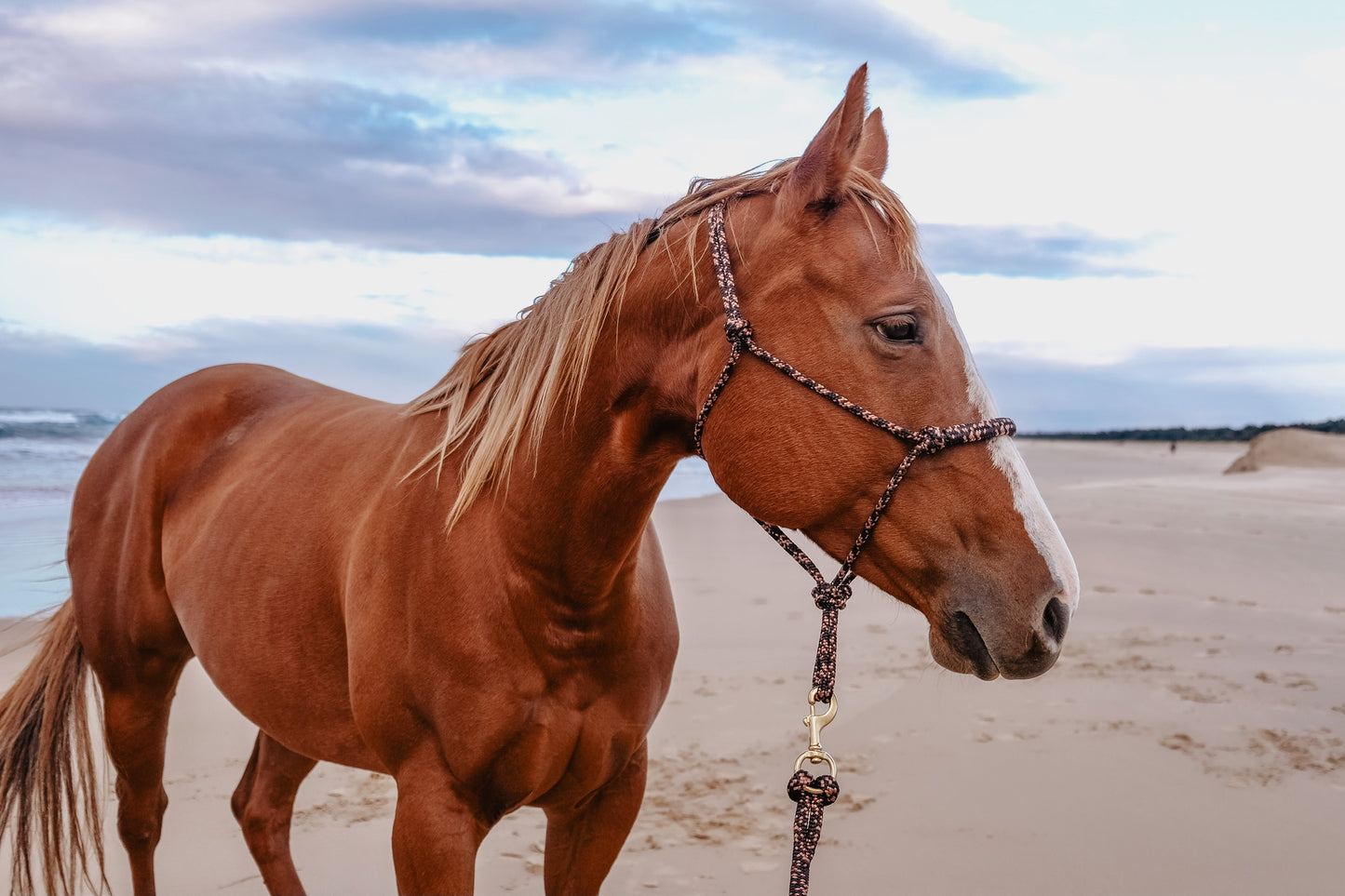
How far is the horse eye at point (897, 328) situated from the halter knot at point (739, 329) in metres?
0.20

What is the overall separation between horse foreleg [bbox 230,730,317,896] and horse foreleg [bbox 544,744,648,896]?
1.13 m

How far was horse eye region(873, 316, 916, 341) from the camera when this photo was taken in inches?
56.1

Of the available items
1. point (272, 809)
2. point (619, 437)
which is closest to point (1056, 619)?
point (619, 437)

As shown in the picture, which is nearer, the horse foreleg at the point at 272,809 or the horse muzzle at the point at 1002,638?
the horse muzzle at the point at 1002,638

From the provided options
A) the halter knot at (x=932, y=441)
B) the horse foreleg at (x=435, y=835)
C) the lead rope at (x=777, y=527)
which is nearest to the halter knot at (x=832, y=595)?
the lead rope at (x=777, y=527)

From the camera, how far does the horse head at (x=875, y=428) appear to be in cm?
136

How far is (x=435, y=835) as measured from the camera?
5.71 ft

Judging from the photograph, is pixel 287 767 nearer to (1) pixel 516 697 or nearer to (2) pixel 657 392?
(1) pixel 516 697

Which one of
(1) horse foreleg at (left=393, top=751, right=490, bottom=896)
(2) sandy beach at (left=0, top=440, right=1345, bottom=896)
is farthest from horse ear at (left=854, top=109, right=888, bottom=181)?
(2) sandy beach at (left=0, top=440, right=1345, bottom=896)

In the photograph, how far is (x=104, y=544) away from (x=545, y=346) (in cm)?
192

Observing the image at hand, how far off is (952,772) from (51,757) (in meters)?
3.25

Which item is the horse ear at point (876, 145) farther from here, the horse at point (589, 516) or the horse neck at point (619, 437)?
the horse neck at point (619, 437)

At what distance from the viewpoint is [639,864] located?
3.11 m

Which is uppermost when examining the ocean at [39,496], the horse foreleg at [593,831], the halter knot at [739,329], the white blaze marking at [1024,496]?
the halter knot at [739,329]
